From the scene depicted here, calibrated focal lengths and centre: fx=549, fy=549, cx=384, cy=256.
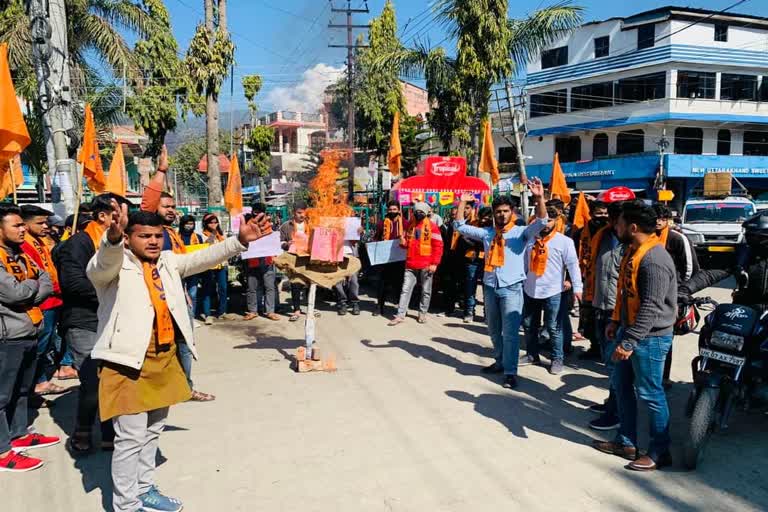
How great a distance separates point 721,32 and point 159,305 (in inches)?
1491

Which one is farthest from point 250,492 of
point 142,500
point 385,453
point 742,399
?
point 742,399

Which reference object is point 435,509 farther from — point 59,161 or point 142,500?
point 59,161

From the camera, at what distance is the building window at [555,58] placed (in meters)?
35.8

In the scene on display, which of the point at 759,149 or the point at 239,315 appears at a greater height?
the point at 759,149

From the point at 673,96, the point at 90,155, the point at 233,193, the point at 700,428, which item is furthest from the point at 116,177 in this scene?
the point at 673,96

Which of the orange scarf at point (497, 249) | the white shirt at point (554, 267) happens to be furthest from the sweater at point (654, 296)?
the white shirt at point (554, 267)

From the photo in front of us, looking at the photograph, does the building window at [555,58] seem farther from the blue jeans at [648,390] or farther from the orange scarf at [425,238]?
the blue jeans at [648,390]

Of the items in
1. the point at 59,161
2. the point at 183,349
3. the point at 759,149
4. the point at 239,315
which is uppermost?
the point at 759,149

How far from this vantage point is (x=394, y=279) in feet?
33.7

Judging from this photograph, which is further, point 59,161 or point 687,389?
point 59,161

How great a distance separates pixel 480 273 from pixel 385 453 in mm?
5708

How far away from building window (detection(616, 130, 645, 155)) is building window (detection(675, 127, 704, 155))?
6.16 ft

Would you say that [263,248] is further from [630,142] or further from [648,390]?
[630,142]

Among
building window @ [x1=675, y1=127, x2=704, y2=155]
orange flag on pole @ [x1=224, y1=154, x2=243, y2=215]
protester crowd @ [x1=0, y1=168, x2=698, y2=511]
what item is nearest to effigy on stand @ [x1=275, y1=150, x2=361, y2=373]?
protester crowd @ [x1=0, y1=168, x2=698, y2=511]
